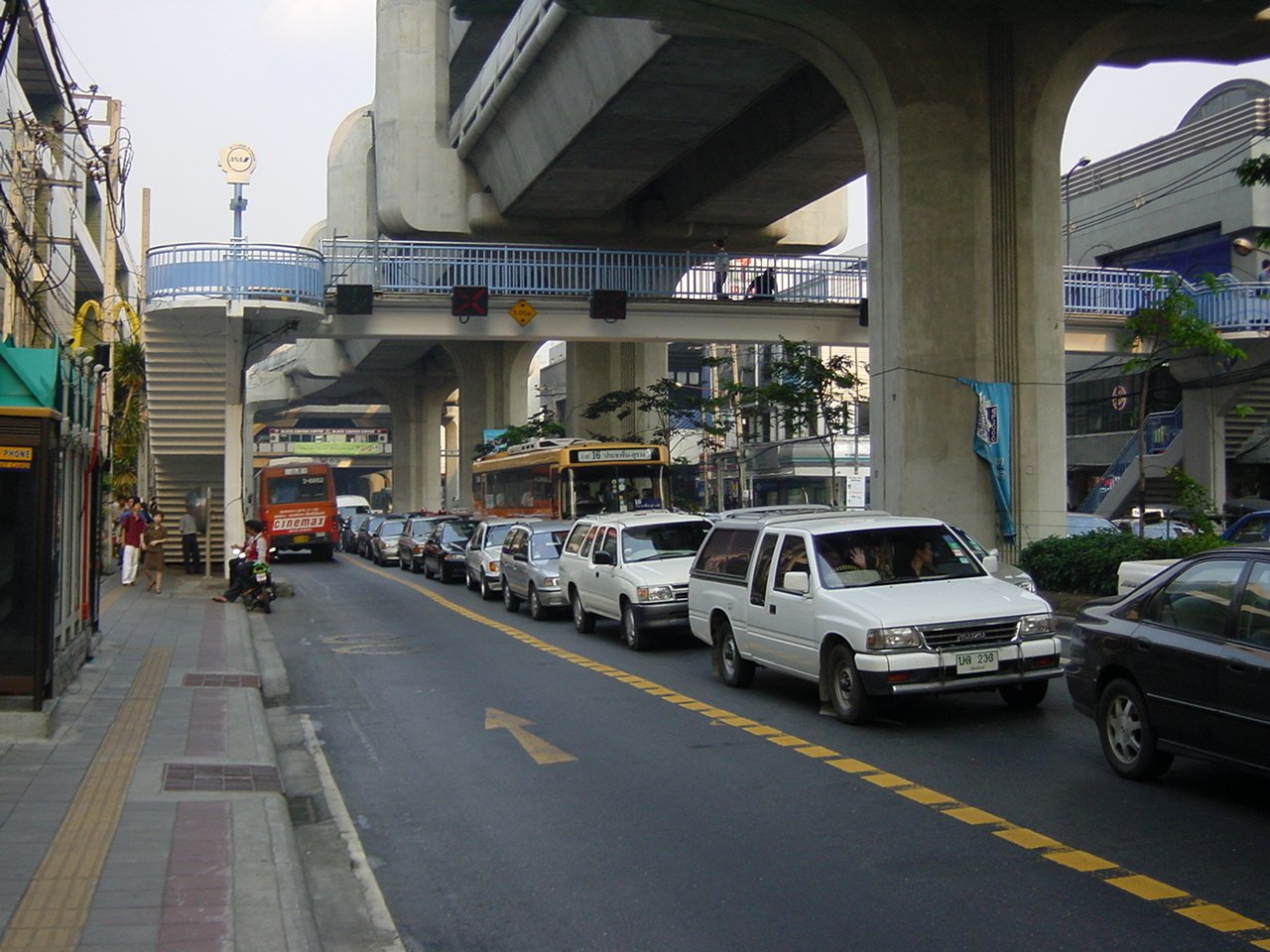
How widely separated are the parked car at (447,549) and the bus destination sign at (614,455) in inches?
136

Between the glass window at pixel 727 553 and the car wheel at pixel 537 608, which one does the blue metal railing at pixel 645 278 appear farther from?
the glass window at pixel 727 553

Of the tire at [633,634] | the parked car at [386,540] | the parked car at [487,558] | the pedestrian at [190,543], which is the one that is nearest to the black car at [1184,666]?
the tire at [633,634]

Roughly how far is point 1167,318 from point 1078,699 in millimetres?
13482

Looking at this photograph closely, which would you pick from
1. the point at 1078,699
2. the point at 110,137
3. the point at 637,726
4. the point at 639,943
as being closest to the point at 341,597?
the point at 110,137

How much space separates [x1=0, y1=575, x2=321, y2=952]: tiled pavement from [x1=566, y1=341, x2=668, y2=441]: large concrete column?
2970 centimetres

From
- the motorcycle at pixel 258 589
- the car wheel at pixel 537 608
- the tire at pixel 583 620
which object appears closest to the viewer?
the tire at pixel 583 620

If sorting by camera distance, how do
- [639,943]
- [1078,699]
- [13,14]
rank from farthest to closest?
[13,14]
[1078,699]
[639,943]

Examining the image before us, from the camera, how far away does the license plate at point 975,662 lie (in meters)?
10.3

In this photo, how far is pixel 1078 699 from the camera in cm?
893

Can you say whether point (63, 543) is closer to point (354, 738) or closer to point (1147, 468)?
point (354, 738)

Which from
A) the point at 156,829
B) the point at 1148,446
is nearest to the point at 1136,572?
the point at 156,829

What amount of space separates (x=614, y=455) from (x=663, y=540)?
12.0 m

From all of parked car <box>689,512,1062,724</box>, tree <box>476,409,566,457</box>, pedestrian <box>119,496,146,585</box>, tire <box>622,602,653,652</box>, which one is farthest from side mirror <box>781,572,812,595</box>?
tree <box>476,409,566,457</box>

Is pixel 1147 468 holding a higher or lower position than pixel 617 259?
lower
